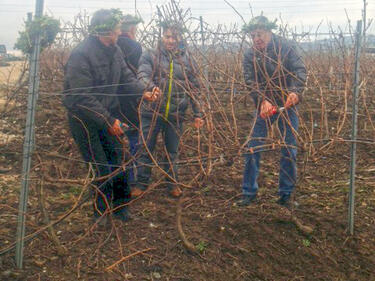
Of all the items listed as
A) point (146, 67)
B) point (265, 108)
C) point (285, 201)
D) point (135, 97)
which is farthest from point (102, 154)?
point (285, 201)

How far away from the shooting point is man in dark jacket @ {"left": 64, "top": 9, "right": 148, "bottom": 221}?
10.2 ft

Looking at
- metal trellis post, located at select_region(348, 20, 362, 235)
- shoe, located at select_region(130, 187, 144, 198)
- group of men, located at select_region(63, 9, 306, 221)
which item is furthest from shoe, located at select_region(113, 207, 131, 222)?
metal trellis post, located at select_region(348, 20, 362, 235)

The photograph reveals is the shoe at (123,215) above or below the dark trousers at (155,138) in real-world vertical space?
below

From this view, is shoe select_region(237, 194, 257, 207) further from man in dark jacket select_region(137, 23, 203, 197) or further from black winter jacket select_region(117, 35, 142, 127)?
black winter jacket select_region(117, 35, 142, 127)

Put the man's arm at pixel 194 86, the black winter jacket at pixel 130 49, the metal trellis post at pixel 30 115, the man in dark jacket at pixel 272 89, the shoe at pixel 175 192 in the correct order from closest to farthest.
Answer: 1. the metal trellis post at pixel 30 115
2. the man's arm at pixel 194 86
3. the man in dark jacket at pixel 272 89
4. the black winter jacket at pixel 130 49
5. the shoe at pixel 175 192

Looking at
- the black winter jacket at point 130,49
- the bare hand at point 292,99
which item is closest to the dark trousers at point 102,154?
the black winter jacket at point 130,49

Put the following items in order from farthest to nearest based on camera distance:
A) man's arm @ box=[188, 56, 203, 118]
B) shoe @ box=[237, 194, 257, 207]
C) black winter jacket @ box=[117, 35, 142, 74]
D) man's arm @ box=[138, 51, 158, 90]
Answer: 1. black winter jacket @ box=[117, 35, 142, 74]
2. shoe @ box=[237, 194, 257, 207]
3. man's arm @ box=[138, 51, 158, 90]
4. man's arm @ box=[188, 56, 203, 118]

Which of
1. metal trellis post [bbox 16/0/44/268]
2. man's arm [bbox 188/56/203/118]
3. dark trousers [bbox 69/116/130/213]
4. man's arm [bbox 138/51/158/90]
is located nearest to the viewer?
metal trellis post [bbox 16/0/44/268]

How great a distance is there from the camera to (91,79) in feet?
10.3

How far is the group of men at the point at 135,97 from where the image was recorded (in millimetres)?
3092

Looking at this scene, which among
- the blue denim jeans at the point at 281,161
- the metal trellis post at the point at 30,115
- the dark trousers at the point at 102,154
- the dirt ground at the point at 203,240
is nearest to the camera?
the metal trellis post at the point at 30,115

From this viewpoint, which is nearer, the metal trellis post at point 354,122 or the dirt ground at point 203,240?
the dirt ground at point 203,240

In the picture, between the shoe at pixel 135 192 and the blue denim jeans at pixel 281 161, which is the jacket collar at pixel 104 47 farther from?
the shoe at pixel 135 192

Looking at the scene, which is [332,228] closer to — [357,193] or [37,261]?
[357,193]
